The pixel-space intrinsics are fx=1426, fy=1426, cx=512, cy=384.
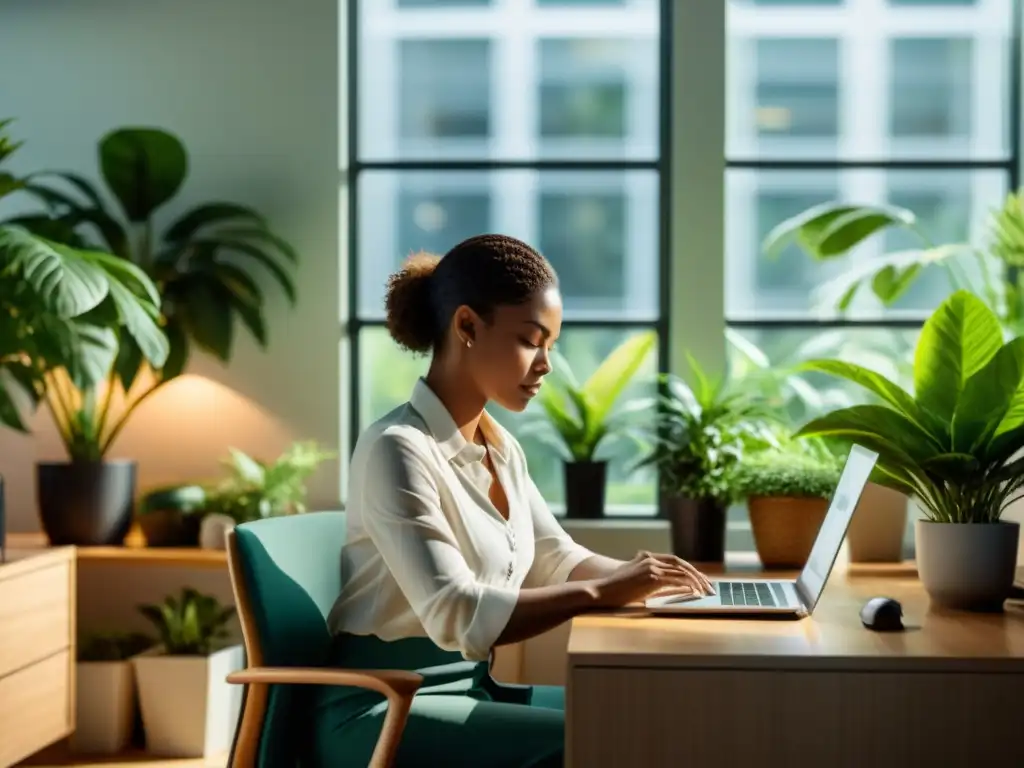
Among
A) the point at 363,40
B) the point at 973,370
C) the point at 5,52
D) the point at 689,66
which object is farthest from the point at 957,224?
the point at 5,52

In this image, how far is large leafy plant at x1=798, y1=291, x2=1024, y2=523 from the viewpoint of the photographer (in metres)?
2.43

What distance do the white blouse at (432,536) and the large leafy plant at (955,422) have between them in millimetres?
571

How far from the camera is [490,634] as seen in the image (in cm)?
206

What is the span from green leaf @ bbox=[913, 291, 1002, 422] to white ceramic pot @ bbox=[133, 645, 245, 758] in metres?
2.66

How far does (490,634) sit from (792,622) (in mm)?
494

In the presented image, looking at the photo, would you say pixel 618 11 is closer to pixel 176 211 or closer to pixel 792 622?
pixel 176 211

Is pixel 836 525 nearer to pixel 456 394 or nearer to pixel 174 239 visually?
pixel 456 394

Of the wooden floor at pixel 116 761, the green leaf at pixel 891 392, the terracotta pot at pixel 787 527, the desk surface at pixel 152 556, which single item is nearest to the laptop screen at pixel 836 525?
the green leaf at pixel 891 392

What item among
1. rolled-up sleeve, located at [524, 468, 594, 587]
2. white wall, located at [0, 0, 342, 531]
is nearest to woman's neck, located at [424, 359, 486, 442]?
rolled-up sleeve, located at [524, 468, 594, 587]

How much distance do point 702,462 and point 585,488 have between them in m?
1.08

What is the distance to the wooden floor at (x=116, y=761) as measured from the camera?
432 centimetres

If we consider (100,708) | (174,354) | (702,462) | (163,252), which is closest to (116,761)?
(100,708)

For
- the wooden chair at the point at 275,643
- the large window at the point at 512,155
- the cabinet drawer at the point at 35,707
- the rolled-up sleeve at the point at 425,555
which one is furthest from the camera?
the large window at the point at 512,155

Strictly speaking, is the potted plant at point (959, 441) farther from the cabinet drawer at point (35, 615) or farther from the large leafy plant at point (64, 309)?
the cabinet drawer at point (35, 615)
